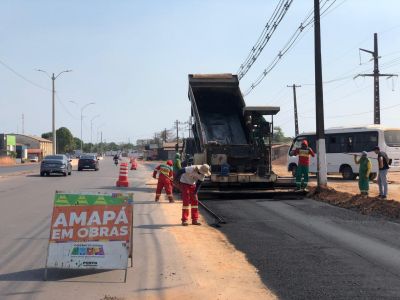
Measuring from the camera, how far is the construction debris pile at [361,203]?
1438 cm

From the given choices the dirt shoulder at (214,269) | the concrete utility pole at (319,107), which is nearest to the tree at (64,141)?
the concrete utility pole at (319,107)

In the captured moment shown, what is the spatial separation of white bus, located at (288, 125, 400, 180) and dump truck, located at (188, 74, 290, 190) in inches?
383

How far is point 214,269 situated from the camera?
311 inches

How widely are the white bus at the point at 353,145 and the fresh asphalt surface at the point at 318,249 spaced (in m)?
13.2

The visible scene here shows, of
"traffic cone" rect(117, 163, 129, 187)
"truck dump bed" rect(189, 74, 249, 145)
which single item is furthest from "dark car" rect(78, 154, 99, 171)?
"truck dump bed" rect(189, 74, 249, 145)

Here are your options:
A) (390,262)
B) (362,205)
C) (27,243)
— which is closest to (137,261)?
(27,243)

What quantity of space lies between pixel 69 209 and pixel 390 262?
477 centimetres

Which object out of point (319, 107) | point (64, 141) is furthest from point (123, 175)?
point (64, 141)

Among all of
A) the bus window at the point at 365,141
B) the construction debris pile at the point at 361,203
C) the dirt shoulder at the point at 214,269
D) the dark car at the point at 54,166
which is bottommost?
the dirt shoulder at the point at 214,269

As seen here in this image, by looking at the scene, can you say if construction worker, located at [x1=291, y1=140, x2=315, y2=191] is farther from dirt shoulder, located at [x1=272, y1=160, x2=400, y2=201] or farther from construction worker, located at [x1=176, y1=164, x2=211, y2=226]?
construction worker, located at [x1=176, y1=164, x2=211, y2=226]

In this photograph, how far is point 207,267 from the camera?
26.3 feet

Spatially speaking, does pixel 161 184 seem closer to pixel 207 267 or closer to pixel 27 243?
pixel 27 243

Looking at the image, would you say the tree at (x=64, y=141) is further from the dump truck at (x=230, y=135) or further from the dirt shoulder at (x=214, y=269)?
the dirt shoulder at (x=214, y=269)

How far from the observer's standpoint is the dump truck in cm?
1881
